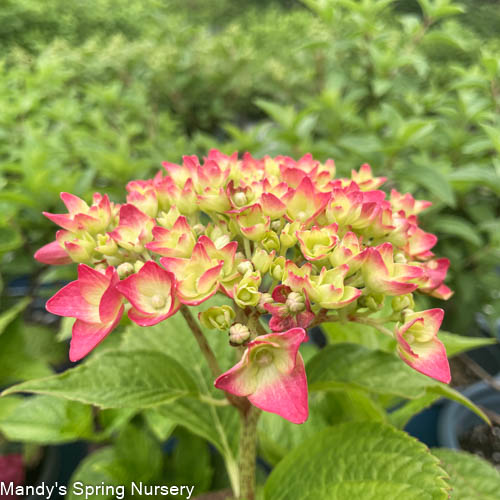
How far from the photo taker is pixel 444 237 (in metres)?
1.13

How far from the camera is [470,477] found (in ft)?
1.82

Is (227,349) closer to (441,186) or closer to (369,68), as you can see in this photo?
(441,186)

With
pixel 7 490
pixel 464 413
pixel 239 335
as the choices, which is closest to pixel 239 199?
pixel 239 335

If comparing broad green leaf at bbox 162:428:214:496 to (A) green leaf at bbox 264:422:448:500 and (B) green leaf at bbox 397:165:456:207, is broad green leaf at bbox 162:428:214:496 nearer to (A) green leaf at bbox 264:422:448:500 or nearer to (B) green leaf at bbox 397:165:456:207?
(A) green leaf at bbox 264:422:448:500

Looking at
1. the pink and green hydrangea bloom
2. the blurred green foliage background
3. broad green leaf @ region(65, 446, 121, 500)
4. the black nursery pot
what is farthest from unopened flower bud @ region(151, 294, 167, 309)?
the black nursery pot

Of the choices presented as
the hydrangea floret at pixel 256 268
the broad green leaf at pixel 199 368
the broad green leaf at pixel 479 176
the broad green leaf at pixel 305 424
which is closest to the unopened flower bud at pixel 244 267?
the hydrangea floret at pixel 256 268

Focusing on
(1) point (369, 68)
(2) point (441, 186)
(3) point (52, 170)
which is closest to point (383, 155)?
(2) point (441, 186)

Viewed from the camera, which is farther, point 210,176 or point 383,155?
point 383,155

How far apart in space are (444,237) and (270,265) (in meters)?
0.87

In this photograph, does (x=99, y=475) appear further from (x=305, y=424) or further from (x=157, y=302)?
(x=157, y=302)

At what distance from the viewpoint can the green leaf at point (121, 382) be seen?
0.46 metres

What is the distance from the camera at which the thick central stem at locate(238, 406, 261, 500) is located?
1.67 ft

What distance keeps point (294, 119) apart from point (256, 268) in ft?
2.36

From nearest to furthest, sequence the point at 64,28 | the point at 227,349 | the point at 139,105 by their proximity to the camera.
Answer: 1. the point at 227,349
2. the point at 139,105
3. the point at 64,28
